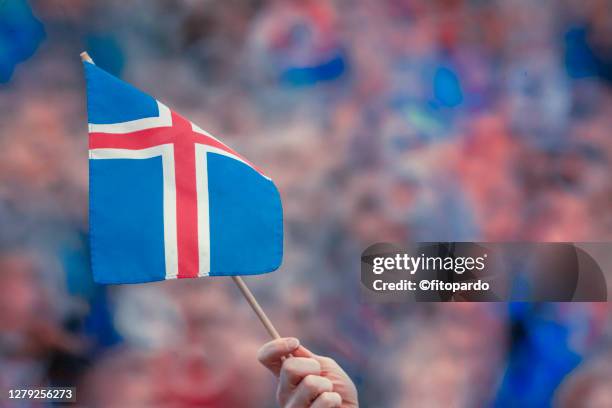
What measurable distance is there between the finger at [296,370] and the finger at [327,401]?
0.06 metres

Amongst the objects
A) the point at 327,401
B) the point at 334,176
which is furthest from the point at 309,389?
the point at 334,176

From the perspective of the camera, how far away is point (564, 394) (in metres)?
2.95

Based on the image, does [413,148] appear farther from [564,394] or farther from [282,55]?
[564,394]

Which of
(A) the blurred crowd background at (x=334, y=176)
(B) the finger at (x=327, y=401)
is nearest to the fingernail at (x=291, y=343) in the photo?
(B) the finger at (x=327, y=401)

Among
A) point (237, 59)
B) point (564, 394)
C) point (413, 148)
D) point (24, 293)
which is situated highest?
point (237, 59)

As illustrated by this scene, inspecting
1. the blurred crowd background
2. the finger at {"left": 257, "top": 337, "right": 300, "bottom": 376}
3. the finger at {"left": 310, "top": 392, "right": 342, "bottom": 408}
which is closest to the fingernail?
the finger at {"left": 257, "top": 337, "right": 300, "bottom": 376}

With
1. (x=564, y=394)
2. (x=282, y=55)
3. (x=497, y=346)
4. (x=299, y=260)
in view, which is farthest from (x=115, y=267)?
(x=564, y=394)

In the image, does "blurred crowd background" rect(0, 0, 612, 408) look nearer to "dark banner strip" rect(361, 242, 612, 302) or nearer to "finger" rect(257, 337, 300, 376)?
"dark banner strip" rect(361, 242, 612, 302)

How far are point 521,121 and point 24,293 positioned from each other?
2.23m

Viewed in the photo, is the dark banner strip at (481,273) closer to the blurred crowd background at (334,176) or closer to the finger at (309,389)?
the blurred crowd background at (334,176)

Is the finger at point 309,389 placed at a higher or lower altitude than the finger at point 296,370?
lower

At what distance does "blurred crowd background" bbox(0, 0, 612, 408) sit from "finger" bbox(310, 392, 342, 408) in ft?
4.83

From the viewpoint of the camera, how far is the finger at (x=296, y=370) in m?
1.50

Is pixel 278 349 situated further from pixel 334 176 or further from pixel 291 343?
→ pixel 334 176
